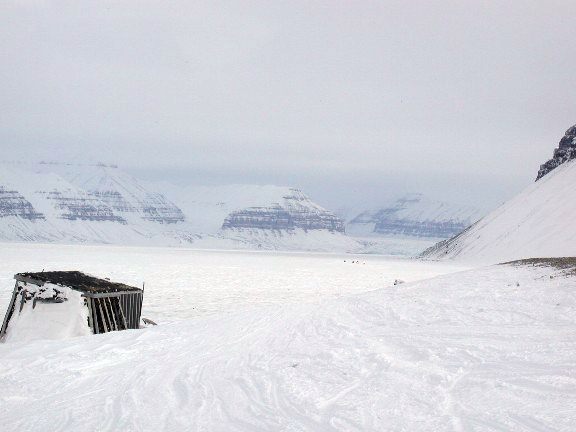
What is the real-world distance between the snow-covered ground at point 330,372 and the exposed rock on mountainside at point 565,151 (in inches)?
7185

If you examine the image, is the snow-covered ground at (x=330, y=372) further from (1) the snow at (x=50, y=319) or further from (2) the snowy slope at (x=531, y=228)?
(2) the snowy slope at (x=531, y=228)

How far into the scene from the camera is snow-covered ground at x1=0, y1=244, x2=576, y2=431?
29.8 ft

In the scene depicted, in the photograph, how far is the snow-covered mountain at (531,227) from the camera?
4660 inches

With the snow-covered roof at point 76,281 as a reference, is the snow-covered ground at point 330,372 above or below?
below

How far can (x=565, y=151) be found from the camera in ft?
623

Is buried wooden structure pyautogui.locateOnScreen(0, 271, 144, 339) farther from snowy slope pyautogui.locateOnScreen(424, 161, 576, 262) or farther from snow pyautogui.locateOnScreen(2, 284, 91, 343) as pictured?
snowy slope pyautogui.locateOnScreen(424, 161, 576, 262)

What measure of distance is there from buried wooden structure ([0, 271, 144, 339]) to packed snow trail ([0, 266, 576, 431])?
5512 millimetres

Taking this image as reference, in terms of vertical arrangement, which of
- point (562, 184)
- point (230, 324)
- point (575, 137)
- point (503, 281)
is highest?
point (575, 137)

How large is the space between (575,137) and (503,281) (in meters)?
185

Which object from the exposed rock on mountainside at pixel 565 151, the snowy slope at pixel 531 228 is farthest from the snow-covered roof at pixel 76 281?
the exposed rock on mountainside at pixel 565 151

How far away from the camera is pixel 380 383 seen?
423 inches

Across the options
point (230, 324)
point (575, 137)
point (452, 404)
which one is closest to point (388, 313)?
point (230, 324)

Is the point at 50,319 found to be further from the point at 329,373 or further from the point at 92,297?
the point at 329,373

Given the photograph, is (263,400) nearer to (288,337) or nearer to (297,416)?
(297,416)
